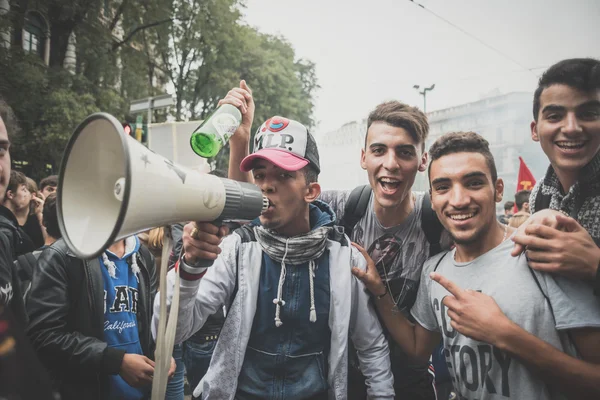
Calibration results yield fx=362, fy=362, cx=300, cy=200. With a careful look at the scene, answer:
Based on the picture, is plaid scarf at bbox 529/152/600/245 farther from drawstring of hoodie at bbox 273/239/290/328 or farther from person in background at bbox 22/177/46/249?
person in background at bbox 22/177/46/249

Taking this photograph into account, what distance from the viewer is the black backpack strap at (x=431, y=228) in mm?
2078

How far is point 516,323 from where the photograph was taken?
139cm

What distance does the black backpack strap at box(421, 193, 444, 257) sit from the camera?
6.82 feet

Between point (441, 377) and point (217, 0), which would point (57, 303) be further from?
point (217, 0)

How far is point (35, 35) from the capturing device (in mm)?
11969

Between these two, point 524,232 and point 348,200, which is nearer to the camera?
point 524,232

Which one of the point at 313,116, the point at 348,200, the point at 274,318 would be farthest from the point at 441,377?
the point at 313,116

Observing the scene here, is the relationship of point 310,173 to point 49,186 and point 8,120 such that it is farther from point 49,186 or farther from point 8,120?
point 49,186

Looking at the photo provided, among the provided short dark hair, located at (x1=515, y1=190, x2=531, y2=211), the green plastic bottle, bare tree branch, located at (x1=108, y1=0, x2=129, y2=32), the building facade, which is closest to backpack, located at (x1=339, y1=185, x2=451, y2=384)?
the green plastic bottle

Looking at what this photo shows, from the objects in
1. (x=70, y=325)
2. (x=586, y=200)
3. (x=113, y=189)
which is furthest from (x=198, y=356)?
(x=586, y=200)

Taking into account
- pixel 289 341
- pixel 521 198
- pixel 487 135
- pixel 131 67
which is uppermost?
pixel 131 67

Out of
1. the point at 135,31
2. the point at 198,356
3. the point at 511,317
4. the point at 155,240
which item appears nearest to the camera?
the point at 511,317

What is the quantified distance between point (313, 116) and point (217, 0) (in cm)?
900

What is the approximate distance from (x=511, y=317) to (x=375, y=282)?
61 centimetres
